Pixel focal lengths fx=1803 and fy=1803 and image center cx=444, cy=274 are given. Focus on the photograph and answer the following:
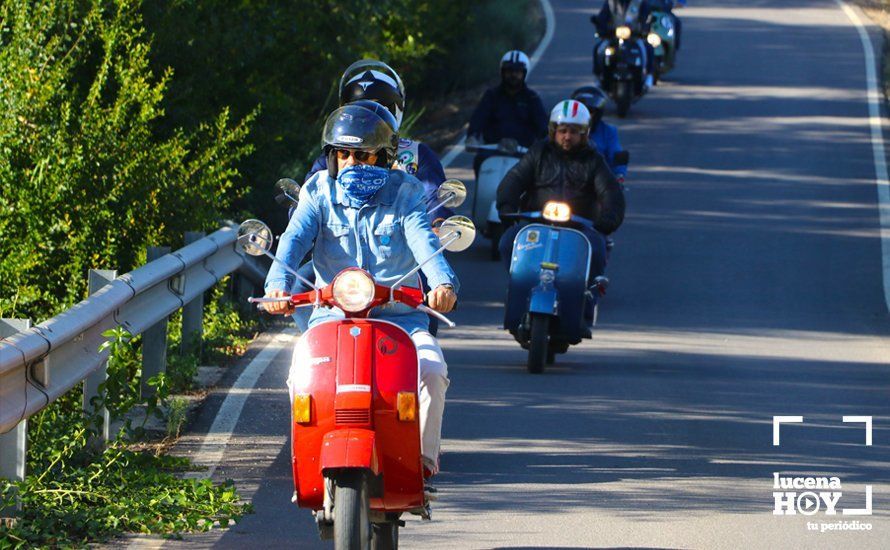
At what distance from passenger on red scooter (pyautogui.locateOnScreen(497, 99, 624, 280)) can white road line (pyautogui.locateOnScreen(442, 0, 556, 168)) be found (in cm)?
801

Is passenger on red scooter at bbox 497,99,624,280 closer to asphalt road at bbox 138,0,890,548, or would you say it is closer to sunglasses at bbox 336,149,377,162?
asphalt road at bbox 138,0,890,548

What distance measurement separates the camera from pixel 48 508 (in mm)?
7359

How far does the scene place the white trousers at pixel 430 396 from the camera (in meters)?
6.65

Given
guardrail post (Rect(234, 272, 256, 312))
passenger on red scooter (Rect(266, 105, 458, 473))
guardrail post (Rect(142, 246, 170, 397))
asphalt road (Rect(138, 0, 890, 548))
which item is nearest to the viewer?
passenger on red scooter (Rect(266, 105, 458, 473))

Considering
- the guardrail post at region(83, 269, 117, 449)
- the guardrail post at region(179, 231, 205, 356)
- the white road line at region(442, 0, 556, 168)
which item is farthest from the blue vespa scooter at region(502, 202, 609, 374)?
the white road line at region(442, 0, 556, 168)

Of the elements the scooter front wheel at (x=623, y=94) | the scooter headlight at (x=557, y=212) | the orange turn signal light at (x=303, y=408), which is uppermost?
the scooter front wheel at (x=623, y=94)

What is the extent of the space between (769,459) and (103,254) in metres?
3.96

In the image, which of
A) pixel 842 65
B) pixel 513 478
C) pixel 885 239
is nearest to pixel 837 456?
pixel 513 478

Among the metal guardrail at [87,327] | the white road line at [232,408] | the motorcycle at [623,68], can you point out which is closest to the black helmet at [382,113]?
the metal guardrail at [87,327]

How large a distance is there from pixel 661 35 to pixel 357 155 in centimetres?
2384

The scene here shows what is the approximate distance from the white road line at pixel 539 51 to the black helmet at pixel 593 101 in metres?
5.06

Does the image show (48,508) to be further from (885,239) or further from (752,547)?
(885,239)

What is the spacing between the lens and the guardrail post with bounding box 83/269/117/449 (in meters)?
8.39

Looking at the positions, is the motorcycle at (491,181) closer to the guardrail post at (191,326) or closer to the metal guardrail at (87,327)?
the guardrail post at (191,326)
